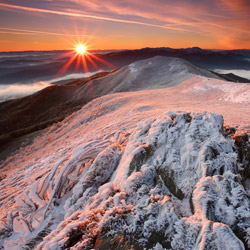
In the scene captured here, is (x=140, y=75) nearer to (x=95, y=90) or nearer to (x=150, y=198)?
(x=95, y=90)

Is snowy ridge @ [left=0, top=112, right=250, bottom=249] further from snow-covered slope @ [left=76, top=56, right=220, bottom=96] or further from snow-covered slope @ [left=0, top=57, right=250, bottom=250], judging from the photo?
snow-covered slope @ [left=76, top=56, right=220, bottom=96]

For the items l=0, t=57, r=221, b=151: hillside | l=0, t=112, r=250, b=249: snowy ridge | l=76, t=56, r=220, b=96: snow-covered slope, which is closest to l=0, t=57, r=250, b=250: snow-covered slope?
l=0, t=112, r=250, b=249: snowy ridge

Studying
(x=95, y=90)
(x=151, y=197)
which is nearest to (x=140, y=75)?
(x=95, y=90)

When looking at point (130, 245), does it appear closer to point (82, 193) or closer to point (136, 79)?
point (82, 193)

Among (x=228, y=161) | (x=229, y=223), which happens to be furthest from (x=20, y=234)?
(x=228, y=161)

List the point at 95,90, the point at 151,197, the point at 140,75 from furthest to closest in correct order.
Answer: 1. the point at 95,90
2. the point at 140,75
3. the point at 151,197

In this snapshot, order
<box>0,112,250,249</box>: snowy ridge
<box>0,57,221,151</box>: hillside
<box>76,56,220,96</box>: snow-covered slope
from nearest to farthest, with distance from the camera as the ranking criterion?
1. <box>0,112,250,249</box>: snowy ridge
2. <box>76,56,220,96</box>: snow-covered slope
3. <box>0,57,221,151</box>: hillside

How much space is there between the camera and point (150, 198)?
259cm

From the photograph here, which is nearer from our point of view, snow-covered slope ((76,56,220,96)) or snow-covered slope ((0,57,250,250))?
snow-covered slope ((0,57,250,250))

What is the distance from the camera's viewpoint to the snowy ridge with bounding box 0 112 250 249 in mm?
2178

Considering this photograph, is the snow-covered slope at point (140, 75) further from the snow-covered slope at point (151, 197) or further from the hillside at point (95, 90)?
the snow-covered slope at point (151, 197)

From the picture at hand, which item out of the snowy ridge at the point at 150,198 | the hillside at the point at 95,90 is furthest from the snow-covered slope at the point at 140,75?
the snowy ridge at the point at 150,198

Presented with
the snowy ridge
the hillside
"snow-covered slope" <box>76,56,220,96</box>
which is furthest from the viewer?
the hillside

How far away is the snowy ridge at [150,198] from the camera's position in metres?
2.18
